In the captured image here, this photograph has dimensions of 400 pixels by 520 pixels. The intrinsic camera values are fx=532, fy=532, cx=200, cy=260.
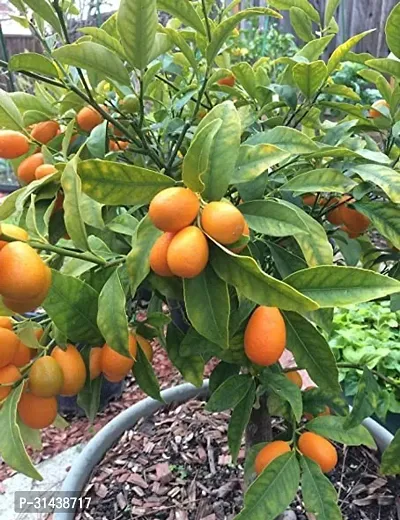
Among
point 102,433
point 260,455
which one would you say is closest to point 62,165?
point 260,455

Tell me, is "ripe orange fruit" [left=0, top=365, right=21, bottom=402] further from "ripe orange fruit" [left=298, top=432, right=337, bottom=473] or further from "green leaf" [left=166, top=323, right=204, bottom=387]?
"ripe orange fruit" [left=298, top=432, right=337, bottom=473]

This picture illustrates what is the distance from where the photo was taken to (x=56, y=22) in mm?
558

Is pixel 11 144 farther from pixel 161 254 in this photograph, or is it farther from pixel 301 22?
pixel 301 22

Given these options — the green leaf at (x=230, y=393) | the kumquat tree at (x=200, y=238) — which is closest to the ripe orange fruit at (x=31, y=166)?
the kumquat tree at (x=200, y=238)

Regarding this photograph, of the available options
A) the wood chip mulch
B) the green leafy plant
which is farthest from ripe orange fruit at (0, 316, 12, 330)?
the wood chip mulch

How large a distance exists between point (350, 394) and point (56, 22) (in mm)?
1100

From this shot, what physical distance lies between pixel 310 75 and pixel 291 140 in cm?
14

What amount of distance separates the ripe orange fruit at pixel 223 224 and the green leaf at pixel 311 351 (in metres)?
0.13

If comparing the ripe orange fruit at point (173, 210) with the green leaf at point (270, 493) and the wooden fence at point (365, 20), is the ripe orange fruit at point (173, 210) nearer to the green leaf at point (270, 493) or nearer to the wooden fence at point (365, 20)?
the green leaf at point (270, 493)

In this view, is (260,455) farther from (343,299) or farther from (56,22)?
(56,22)

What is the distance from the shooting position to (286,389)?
60 cm

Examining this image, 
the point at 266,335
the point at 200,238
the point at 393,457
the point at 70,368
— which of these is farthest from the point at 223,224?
the point at 393,457

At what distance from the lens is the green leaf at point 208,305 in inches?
16.4

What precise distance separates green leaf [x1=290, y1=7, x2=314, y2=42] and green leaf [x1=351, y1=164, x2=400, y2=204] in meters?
0.32
